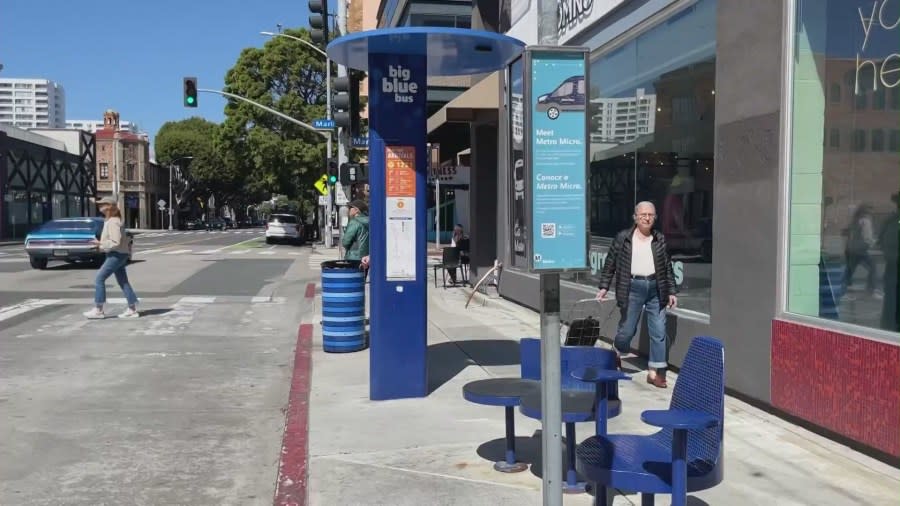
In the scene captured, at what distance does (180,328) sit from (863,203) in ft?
30.0

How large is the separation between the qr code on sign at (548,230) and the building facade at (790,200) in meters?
0.13

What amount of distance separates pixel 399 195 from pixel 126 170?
81.9 metres

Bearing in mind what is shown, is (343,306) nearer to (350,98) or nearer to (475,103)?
(350,98)

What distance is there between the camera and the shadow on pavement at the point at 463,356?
7613mm

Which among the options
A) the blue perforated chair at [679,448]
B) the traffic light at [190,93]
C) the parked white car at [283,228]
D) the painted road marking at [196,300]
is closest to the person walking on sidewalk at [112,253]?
the painted road marking at [196,300]

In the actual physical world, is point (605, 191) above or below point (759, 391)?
above

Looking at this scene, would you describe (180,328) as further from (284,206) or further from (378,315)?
(284,206)

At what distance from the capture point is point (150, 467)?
512 cm

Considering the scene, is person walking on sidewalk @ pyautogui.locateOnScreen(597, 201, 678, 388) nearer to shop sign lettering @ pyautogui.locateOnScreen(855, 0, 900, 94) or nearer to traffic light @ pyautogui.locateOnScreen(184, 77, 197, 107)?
shop sign lettering @ pyautogui.locateOnScreen(855, 0, 900, 94)

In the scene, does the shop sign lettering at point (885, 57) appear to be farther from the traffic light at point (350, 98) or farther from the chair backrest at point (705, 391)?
the traffic light at point (350, 98)

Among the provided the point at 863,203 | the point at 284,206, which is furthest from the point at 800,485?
the point at 284,206

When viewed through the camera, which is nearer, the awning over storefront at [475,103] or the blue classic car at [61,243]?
the awning over storefront at [475,103]

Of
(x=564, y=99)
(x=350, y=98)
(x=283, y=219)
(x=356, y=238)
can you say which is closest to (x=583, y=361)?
(x=564, y=99)

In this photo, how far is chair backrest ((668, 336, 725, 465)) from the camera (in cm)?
338
